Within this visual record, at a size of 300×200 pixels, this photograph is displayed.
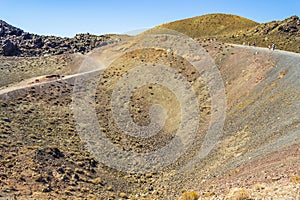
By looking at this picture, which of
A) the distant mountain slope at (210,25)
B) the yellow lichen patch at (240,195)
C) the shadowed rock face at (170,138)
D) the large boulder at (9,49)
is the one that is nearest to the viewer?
the yellow lichen patch at (240,195)

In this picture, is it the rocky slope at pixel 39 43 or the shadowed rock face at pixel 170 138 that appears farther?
the rocky slope at pixel 39 43

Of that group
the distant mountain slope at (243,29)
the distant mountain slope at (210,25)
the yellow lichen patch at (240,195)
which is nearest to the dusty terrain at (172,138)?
the yellow lichen patch at (240,195)

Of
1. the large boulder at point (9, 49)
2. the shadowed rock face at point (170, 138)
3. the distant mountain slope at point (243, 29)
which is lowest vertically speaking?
the shadowed rock face at point (170, 138)

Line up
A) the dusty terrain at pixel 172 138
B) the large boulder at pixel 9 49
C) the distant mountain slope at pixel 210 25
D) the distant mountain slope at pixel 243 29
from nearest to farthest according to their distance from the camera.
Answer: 1. the dusty terrain at pixel 172 138
2. the distant mountain slope at pixel 243 29
3. the large boulder at pixel 9 49
4. the distant mountain slope at pixel 210 25

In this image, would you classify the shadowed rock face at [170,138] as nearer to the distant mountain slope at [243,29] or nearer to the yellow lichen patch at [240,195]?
the yellow lichen patch at [240,195]

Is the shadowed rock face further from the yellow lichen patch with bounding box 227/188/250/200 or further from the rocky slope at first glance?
the rocky slope

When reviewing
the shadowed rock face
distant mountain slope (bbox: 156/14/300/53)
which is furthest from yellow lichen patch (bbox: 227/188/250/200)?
distant mountain slope (bbox: 156/14/300/53)

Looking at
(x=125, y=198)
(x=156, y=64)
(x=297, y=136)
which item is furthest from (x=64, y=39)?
(x=297, y=136)
